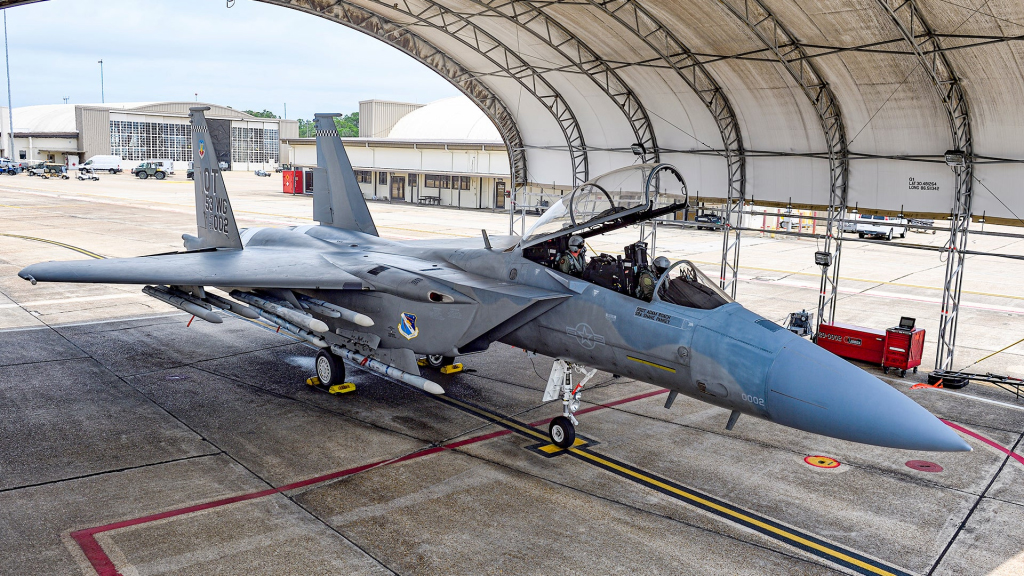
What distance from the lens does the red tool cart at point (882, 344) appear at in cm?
1355

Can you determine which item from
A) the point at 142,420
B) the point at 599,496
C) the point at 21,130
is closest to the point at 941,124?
the point at 599,496

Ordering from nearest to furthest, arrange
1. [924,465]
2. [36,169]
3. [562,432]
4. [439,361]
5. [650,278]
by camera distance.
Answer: [650,278] → [924,465] → [562,432] → [439,361] → [36,169]

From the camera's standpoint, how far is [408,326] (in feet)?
34.2

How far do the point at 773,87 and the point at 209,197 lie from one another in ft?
37.4

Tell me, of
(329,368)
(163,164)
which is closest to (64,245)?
(329,368)

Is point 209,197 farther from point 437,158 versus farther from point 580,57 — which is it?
point 437,158

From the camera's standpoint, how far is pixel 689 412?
11156mm

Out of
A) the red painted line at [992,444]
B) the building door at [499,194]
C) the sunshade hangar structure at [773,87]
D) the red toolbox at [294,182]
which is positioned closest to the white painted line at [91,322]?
the sunshade hangar structure at [773,87]

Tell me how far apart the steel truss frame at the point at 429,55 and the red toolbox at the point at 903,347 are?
13.0 metres

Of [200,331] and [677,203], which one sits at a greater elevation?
[677,203]

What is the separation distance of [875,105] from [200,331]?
46.3 ft

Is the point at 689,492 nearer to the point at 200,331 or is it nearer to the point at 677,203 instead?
the point at 677,203

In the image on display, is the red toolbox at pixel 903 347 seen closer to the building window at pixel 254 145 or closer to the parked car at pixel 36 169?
the parked car at pixel 36 169

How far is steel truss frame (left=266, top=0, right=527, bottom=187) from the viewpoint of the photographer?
57.8 feet
